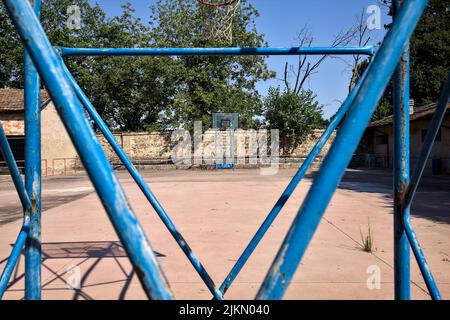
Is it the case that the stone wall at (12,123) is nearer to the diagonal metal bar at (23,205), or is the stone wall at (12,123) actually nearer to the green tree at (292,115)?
the green tree at (292,115)

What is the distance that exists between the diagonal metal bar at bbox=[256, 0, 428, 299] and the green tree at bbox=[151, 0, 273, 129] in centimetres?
2310

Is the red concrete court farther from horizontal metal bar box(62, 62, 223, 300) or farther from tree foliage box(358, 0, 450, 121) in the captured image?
tree foliage box(358, 0, 450, 121)

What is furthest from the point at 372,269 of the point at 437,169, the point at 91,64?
the point at 91,64

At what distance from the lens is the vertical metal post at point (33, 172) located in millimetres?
1869

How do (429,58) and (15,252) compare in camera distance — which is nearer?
(15,252)

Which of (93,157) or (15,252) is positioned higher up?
(93,157)

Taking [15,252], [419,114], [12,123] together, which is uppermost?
[419,114]

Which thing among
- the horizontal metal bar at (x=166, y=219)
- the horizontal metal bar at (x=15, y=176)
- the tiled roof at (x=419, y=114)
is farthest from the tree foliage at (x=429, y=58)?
the horizontal metal bar at (x=15, y=176)

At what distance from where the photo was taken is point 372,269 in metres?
3.70

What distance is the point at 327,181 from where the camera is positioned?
903 mm

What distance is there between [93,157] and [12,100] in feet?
78.7

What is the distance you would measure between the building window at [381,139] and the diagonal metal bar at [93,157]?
2382 cm

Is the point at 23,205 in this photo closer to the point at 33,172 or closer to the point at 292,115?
the point at 33,172

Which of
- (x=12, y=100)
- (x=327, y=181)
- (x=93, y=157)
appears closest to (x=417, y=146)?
(x=327, y=181)
